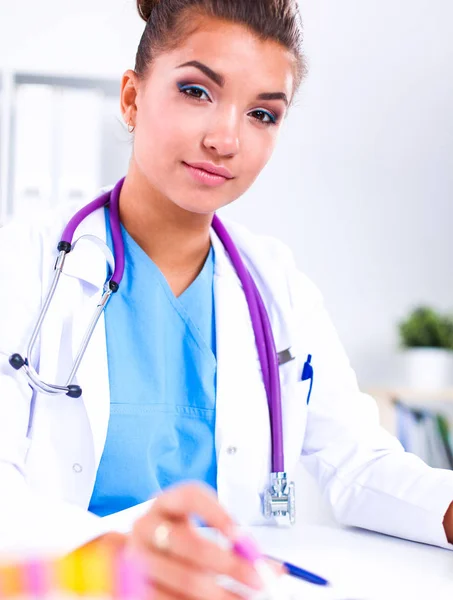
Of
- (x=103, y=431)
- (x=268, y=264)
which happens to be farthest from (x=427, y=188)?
(x=103, y=431)

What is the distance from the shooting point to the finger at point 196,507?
41 centimetres

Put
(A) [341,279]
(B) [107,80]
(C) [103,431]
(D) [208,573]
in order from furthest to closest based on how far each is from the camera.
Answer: (A) [341,279] < (B) [107,80] < (C) [103,431] < (D) [208,573]

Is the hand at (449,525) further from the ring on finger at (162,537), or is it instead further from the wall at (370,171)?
the wall at (370,171)

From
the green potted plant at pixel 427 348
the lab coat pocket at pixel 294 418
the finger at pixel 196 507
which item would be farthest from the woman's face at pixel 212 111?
the green potted plant at pixel 427 348

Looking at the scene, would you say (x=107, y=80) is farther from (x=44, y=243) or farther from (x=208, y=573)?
(x=208, y=573)

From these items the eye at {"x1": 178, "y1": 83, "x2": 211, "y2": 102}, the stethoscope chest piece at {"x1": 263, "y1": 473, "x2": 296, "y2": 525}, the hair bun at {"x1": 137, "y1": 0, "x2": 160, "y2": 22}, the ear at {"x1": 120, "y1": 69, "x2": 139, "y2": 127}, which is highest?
the hair bun at {"x1": 137, "y1": 0, "x2": 160, "y2": 22}

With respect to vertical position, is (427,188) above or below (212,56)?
above

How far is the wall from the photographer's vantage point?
2.74 meters

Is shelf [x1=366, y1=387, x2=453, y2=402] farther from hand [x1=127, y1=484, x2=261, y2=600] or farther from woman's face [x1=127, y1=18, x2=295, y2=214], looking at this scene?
hand [x1=127, y1=484, x2=261, y2=600]

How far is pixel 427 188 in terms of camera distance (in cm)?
278

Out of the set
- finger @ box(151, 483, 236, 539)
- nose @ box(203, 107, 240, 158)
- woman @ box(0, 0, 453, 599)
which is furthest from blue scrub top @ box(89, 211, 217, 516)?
finger @ box(151, 483, 236, 539)

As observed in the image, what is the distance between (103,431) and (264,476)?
25 cm

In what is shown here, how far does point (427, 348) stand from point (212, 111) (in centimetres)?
187

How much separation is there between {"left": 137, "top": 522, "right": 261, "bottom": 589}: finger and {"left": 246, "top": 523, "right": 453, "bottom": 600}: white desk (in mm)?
170
